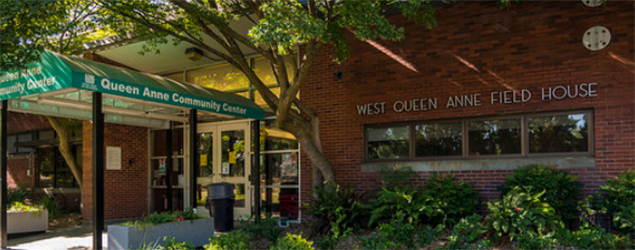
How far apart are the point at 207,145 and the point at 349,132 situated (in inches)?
173

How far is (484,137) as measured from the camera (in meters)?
9.77

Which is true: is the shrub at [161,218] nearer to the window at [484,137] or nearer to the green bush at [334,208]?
the green bush at [334,208]

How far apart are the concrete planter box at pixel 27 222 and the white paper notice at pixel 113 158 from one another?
2683 millimetres

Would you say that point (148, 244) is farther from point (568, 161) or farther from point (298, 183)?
point (568, 161)

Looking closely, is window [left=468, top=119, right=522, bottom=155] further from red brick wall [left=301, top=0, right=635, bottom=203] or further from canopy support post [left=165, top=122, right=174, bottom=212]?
canopy support post [left=165, top=122, right=174, bottom=212]

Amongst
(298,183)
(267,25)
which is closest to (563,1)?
(267,25)

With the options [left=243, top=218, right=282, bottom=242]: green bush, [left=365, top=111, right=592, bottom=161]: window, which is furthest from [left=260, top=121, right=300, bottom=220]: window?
[left=243, top=218, right=282, bottom=242]: green bush

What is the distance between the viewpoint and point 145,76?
355 inches

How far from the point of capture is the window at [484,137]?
904 centimetres

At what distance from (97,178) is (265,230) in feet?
8.65

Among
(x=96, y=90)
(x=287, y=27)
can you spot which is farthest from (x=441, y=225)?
(x=96, y=90)

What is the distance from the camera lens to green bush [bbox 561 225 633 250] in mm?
6785

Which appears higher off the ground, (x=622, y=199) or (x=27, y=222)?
(x=622, y=199)

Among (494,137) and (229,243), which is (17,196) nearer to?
(229,243)
